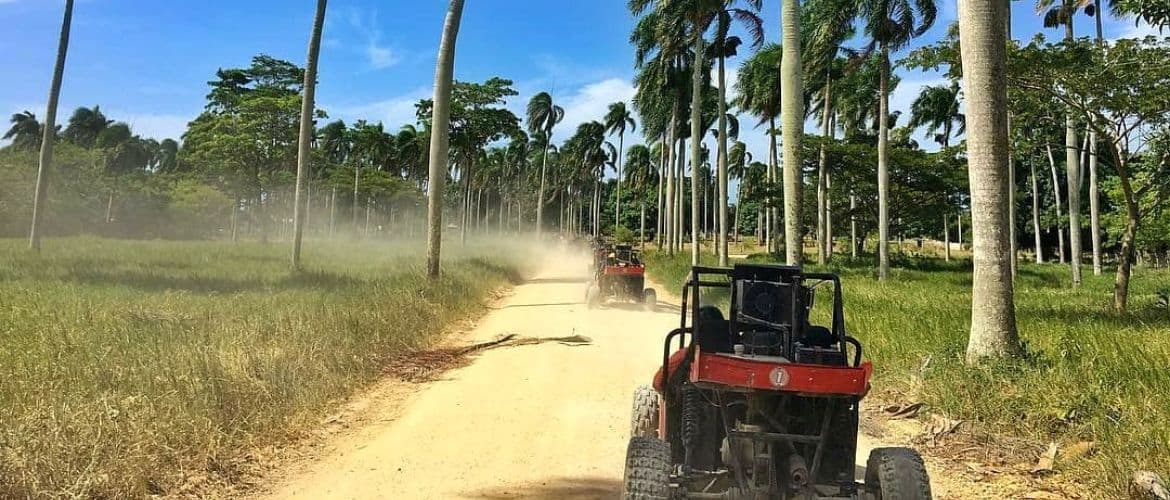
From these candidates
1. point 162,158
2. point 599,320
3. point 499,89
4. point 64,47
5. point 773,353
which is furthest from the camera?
point 162,158

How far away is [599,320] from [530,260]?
85.4ft

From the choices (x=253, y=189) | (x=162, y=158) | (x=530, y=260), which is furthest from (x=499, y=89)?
(x=162, y=158)

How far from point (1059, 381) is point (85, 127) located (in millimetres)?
95220

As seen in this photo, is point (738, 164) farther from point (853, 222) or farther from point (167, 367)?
point (167, 367)

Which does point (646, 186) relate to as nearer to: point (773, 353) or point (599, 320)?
point (599, 320)

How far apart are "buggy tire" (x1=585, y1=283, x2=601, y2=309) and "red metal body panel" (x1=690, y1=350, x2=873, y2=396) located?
14339 millimetres

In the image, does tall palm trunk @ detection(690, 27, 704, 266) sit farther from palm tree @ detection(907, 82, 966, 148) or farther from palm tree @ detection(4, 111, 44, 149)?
palm tree @ detection(4, 111, 44, 149)

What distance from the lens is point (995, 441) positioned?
620 centimetres

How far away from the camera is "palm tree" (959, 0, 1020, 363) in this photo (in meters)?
8.10

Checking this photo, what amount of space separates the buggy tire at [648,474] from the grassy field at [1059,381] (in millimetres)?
3140

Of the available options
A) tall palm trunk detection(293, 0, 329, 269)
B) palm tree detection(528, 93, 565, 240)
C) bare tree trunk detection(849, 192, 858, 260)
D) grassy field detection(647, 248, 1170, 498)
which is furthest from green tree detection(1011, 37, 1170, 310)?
palm tree detection(528, 93, 565, 240)

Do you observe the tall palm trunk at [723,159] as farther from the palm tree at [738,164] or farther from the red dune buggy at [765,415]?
the palm tree at [738,164]

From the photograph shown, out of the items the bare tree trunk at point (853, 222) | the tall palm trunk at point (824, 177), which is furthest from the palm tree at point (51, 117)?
the bare tree trunk at point (853, 222)

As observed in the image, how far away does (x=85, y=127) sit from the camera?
79750mm
